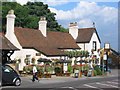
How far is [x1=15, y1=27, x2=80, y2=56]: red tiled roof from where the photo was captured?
40.9 meters

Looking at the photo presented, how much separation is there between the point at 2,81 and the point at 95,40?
98.7 ft

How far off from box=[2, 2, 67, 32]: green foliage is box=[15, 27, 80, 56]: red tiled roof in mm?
5176

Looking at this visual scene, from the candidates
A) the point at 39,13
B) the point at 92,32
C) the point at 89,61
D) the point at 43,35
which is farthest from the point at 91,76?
the point at 39,13

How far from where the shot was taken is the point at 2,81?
78.4 ft

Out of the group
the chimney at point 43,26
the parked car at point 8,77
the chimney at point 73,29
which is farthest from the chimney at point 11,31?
the parked car at point 8,77

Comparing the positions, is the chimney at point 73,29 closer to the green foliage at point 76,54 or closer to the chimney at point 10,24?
the green foliage at point 76,54

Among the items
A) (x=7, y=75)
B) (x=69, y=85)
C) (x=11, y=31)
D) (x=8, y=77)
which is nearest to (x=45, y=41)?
(x=11, y=31)

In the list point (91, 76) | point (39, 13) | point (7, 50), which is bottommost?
point (91, 76)

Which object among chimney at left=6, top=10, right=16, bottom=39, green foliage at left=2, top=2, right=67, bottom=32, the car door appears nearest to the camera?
the car door

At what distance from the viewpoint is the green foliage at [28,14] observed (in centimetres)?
5200

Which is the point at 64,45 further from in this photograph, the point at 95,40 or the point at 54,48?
the point at 95,40

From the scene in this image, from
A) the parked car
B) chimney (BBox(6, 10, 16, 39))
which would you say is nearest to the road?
the parked car

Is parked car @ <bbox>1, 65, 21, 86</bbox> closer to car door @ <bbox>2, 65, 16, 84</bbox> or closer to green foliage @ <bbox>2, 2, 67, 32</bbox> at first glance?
car door @ <bbox>2, 65, 16, 84</bbox>

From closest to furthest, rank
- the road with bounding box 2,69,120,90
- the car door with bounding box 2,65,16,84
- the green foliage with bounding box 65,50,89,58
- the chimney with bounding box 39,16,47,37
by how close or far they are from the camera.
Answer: the car door with bounding box 2,65,16,84
the road with bounding box 2,69,120,90
the green foliage with bounding box 65,50,89,58
the chimney with bounding box 39,16,47,37
